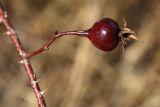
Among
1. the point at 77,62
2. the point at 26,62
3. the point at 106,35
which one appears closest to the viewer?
the point at 26,62

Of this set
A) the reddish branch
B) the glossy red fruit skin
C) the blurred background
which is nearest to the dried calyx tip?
the glossy red fruit skin

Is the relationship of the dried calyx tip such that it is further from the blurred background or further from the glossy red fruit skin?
the blurred background

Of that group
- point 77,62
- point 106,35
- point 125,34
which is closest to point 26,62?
point 106,35

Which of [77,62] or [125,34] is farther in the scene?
[77,62]

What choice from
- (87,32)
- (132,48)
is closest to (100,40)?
(87,32)

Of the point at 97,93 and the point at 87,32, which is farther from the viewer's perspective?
the point at 97,93

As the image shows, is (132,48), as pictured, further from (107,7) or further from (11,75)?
(11,75)

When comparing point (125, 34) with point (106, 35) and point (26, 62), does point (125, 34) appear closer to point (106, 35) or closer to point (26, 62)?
point (106, 35)
